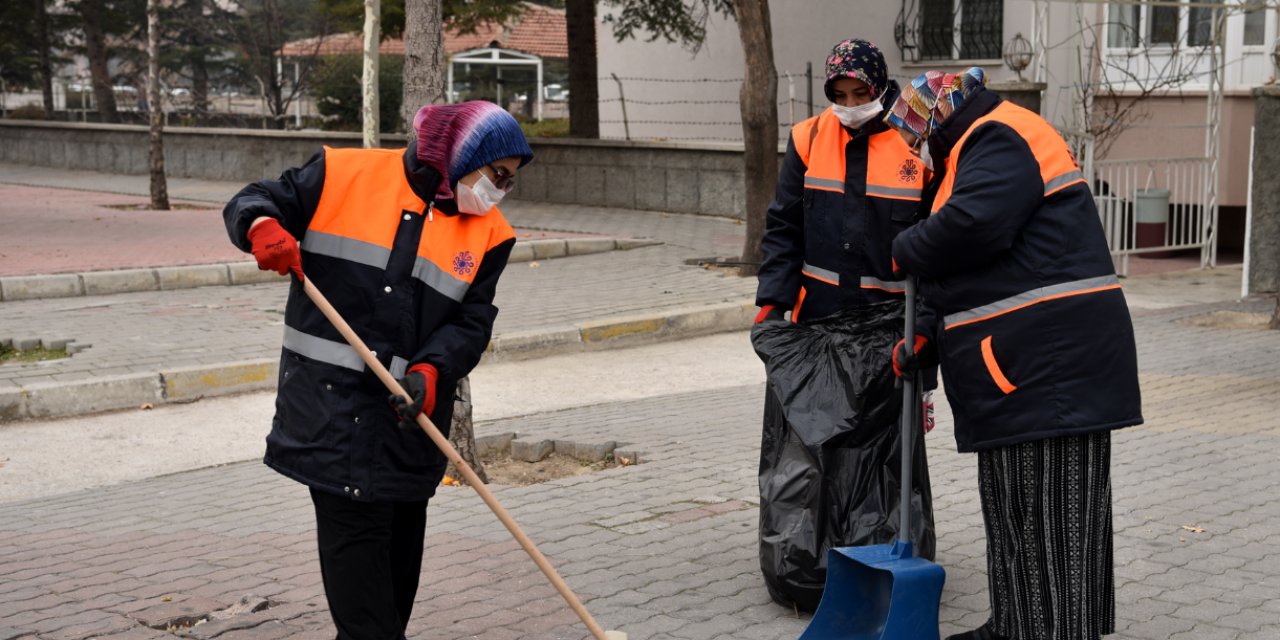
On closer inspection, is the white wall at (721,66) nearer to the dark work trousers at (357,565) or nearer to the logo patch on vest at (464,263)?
the logo patch on vest at (464,263)

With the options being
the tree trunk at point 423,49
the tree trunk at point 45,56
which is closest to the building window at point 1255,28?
the tree trunk at point 423,49

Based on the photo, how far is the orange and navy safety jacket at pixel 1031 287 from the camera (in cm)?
364

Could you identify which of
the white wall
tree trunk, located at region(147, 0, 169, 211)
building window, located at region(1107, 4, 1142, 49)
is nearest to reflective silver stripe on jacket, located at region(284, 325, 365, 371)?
building window, located at region(1107, 4, 1142, 49)

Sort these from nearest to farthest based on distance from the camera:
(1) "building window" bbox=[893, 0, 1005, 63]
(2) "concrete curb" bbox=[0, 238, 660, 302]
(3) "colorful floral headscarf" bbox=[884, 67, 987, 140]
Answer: (3) "colorful floral headscarf" bbox=[884, 67, 987, 140] < (2) "concrete curb" bbox=[0, 238, 660, 302] < (1) "building window" bbox=[893, 0, 1005, 63]

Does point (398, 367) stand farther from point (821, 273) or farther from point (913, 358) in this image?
point (821, 273)

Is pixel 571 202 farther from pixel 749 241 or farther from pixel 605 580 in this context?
pixel 605 580

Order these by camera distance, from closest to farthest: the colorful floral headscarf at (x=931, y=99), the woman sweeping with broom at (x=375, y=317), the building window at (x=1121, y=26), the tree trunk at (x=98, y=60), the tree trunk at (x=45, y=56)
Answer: the woman sweeping with broom at (x=375, y=317)
the colorful floral headscarf at (x=931, y=99)
the building window at (x=1121, y=26)
the tree trunk at (x=98, y=60)
the tree trunk at (x=45, y=56)

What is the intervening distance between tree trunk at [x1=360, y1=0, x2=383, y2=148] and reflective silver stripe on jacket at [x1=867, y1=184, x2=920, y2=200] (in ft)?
11.2

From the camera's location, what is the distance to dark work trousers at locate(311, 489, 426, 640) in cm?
363

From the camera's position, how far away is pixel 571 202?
19062 mm

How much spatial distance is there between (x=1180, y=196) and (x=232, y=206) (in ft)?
43.5

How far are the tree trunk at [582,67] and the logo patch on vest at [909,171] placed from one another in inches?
572

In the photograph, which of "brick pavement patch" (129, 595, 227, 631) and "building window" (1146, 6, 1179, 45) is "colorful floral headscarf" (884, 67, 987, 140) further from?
"building window" (1146, 6, 1179, 45)

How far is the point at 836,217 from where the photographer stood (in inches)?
182
